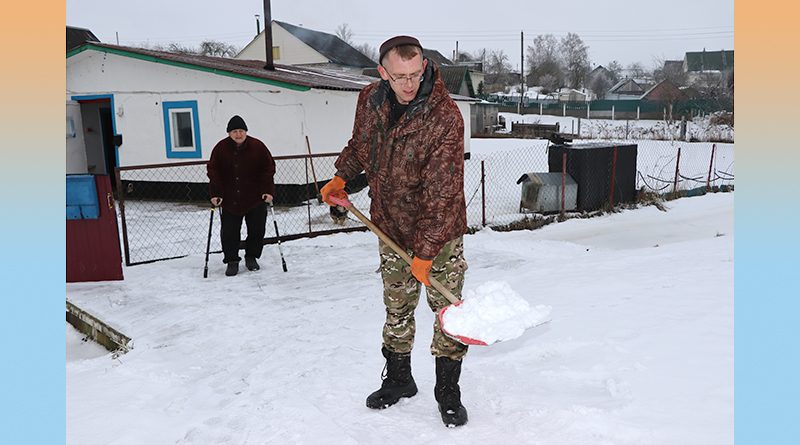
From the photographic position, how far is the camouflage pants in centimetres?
293

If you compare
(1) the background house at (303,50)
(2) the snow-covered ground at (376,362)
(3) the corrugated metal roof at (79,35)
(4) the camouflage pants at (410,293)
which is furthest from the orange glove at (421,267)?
(1) the background house at (303,50)

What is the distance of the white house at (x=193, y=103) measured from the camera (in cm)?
1265

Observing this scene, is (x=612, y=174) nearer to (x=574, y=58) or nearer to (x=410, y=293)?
(x=410, y=293)

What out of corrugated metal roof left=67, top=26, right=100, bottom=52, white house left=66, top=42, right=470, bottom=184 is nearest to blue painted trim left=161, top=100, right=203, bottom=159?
white house left=66, top=42, right=470, bottom=184

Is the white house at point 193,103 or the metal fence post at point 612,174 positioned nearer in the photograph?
A: the metal fence post at point 612,174

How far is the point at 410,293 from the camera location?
311 centimetres

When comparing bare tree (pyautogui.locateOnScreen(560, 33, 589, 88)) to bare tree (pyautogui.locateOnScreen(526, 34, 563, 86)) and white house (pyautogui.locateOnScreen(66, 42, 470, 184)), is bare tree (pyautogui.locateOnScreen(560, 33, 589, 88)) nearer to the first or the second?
bare tree (pyautogui.locateOnScreen(526, 34, 563, 86))

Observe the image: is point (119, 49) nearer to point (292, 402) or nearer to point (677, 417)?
point (292, 402)

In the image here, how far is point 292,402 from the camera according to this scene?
3.27 m

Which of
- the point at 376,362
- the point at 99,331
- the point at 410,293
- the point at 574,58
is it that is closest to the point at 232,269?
the point at 99,331

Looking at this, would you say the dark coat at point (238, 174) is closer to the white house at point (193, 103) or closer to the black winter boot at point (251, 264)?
the black winter boot at point (251, 264)

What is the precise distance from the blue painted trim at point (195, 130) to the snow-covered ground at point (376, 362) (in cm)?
735

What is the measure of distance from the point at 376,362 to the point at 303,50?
37352mm

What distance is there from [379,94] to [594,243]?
623 cm
